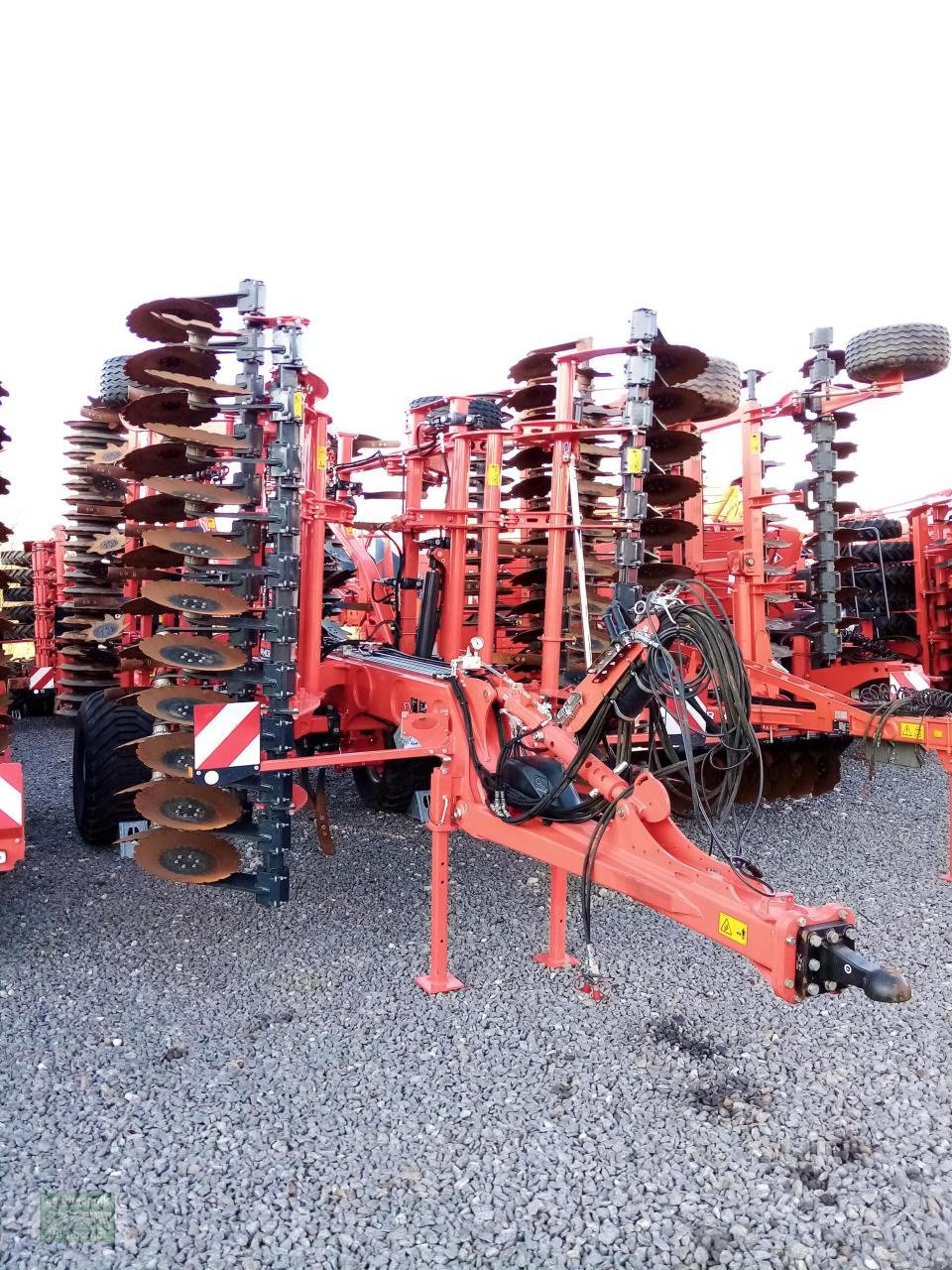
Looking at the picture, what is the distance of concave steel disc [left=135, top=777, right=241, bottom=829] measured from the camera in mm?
3973

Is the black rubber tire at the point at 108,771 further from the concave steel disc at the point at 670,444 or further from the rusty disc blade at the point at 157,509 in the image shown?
the concave steel disc at the point at 670,444

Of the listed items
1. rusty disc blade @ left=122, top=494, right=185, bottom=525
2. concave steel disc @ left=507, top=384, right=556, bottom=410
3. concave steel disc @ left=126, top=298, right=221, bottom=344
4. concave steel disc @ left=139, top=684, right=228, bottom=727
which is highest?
concave steel disc @ left=507, top=384, right=556, bottom=410

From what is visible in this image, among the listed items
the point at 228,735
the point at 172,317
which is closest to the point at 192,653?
the point at 228,735

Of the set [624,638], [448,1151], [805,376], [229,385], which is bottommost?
[448,1151]

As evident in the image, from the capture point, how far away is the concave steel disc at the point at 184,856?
13.1ft

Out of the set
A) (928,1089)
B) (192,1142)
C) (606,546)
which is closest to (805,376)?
(606,546)

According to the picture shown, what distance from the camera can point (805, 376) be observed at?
24.1 ft

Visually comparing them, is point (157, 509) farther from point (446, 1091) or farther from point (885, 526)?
point (885, 526)

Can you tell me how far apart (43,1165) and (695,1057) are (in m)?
2.08

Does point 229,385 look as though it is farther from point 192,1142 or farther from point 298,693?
point 192,1142

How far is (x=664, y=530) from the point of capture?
6.36m

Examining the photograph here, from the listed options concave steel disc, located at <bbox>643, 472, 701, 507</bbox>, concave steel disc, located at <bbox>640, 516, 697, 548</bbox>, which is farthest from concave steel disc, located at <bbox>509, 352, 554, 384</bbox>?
concave steel disc, located at <bbox>640, 516, 697, 548</bbox>

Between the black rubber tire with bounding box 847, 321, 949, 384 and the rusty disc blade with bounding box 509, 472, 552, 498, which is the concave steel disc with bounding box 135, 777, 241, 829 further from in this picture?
the black rubber tire with bounding box 847, 321, 949, 384

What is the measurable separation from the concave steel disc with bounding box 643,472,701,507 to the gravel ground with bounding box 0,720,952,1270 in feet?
9.36
